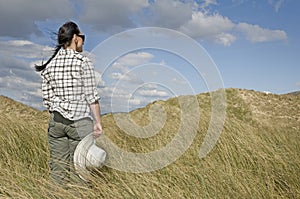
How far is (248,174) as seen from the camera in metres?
3.71

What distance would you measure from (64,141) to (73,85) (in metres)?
0.58

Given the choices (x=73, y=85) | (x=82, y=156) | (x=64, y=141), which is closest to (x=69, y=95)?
(x=73, y=85)

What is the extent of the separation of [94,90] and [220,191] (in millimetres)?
1479

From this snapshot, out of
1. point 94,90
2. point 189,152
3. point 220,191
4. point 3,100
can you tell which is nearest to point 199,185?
point 220,191

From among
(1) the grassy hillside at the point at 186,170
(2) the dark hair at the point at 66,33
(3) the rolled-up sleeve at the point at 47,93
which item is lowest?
(1) the grassy hillside at the point at 186,170

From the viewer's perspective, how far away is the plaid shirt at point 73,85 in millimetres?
3439

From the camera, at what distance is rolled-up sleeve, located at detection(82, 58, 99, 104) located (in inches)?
135

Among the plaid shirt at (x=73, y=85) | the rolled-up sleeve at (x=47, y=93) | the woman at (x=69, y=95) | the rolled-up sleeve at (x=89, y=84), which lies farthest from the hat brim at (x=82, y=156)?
the rolled-up sleeve at (x=47, y=93)

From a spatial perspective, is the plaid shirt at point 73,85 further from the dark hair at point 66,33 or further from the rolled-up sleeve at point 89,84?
the dark hair at point 66,33

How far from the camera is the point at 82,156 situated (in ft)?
10.9

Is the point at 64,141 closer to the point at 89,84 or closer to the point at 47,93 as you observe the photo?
the point at 47,93

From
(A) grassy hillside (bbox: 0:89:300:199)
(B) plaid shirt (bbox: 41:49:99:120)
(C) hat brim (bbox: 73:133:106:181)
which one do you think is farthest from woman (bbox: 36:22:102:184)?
(A) grassy hillside (bbox: 0:89:300:199)

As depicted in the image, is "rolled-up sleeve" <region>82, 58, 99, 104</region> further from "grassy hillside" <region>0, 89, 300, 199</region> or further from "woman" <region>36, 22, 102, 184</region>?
"grassy hillside" <region>0, 89, 300, 199</region>

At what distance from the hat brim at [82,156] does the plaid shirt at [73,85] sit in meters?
0.25
